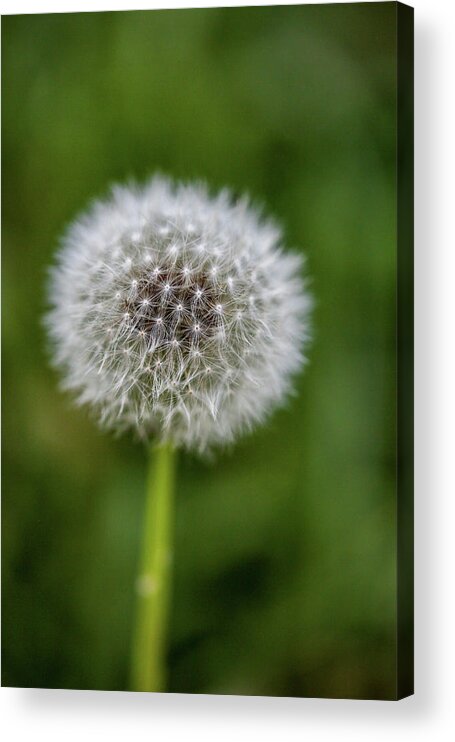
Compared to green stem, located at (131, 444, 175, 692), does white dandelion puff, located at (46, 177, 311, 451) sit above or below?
above

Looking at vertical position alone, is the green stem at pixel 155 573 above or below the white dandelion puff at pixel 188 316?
below

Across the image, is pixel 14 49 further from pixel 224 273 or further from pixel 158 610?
pixel 158 610

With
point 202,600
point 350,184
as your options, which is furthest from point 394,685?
point 350,184
